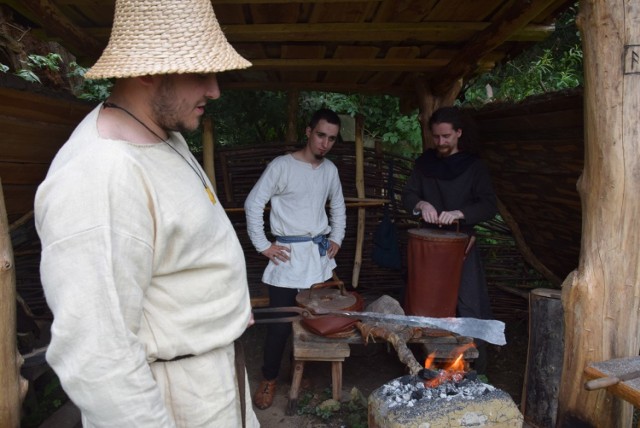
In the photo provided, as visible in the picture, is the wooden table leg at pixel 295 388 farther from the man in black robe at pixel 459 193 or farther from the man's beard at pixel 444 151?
the man's beard at pixel 444 151

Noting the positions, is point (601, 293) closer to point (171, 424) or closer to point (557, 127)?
point (557, 127)

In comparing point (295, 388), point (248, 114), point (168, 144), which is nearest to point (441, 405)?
point (168, 144)

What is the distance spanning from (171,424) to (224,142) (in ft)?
19.3

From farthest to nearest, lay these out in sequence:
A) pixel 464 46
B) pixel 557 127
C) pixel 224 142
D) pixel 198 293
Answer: pixel 224 142 < pixel 464 46 < pixel 557 127 < pixel 198 293

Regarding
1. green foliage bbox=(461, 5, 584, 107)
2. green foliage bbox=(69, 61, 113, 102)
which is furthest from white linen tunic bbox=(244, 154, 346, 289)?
green foliage bbox=(461, 5, 584, 107)

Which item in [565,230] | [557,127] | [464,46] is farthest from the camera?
[565,230]

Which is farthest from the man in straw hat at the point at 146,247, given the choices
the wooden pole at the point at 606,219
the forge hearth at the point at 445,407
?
the wooden pole at the point at 606,219

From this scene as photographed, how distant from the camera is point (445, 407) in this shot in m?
2.28

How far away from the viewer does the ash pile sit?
7.34 feet

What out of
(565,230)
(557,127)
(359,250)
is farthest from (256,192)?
(565,230)

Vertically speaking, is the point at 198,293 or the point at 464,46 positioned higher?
the point at 464,46

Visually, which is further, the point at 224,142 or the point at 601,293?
the point at 224,142

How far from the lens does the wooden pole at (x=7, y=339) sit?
191 centimetres

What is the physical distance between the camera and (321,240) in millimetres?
4105
